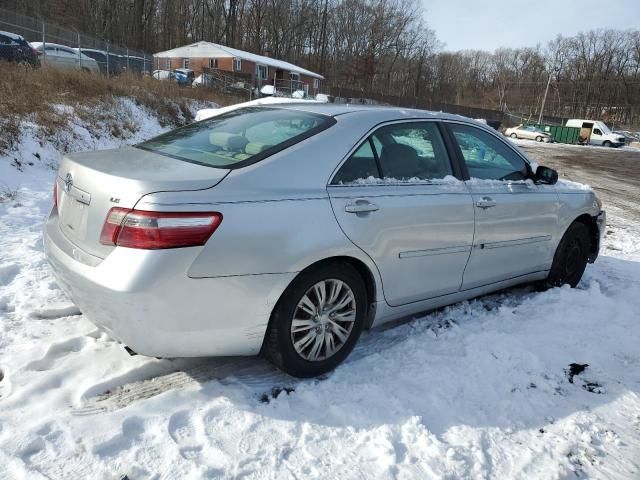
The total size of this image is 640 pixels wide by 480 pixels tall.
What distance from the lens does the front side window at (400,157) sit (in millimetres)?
3111

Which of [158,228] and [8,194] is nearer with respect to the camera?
[158,228]

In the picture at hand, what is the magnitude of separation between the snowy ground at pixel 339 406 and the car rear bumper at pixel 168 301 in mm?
374

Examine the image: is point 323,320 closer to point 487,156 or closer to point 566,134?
point 487,156

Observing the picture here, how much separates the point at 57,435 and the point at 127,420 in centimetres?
30

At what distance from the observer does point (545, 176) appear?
4.33 metres

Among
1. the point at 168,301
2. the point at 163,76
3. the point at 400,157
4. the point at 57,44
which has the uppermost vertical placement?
the point at 57,44

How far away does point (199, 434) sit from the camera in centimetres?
244

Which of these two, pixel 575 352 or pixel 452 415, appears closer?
pixel 452 415

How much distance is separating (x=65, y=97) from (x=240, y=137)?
889 cm

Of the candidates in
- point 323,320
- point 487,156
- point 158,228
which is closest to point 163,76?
point 487,156

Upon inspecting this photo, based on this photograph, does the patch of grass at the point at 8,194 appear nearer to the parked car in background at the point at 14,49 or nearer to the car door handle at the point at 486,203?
the car door handle at the point at 486,203

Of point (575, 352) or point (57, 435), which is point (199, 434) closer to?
point (57, 435)

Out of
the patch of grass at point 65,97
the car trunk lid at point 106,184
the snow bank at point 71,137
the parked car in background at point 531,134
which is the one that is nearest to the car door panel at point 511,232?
the car trunk lid at point 106,184

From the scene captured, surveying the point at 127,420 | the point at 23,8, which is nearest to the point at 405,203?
the point at 127,420
